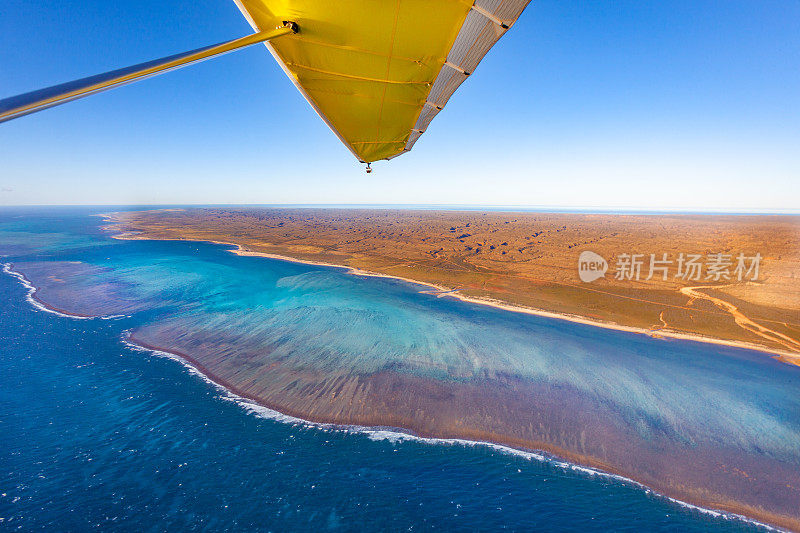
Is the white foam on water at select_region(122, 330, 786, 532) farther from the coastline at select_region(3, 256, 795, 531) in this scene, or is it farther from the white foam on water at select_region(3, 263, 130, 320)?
the white foam on water at select_region(3, 263, 130, 320)

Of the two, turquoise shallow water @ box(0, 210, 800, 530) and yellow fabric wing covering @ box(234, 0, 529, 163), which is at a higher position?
yellow fabric wing covering @ box(234, 0, 529, 163)

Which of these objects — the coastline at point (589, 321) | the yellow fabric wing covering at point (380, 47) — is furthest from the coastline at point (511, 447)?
the coastline at point (589, 321)

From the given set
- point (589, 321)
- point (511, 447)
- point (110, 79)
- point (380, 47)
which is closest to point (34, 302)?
point (110, 79)

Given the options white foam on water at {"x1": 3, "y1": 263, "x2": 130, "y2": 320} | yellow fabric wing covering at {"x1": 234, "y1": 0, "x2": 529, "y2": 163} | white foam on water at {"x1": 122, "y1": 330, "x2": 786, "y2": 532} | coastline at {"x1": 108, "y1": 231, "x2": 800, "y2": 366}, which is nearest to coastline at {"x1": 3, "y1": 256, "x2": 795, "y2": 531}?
white foam on water at {"x1": 122, "y1": 330, "x2": 786, "y2": 532}

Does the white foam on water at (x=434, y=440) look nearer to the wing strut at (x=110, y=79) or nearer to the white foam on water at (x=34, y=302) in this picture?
the wing strut at (x=110, y=79)

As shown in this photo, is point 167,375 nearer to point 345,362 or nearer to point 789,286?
point 345,362

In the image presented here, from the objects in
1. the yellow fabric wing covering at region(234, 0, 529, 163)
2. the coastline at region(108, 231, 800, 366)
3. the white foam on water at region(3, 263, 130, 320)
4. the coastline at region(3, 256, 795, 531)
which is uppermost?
the yellow fabric wing covering at region(234, 0, 529, 163)

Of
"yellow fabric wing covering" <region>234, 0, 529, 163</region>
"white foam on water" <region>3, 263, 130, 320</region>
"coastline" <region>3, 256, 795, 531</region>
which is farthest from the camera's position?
"white foam on water" <region>3, 263, 130, 320</region>

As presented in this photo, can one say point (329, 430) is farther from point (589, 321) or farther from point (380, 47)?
point (589, 321)
